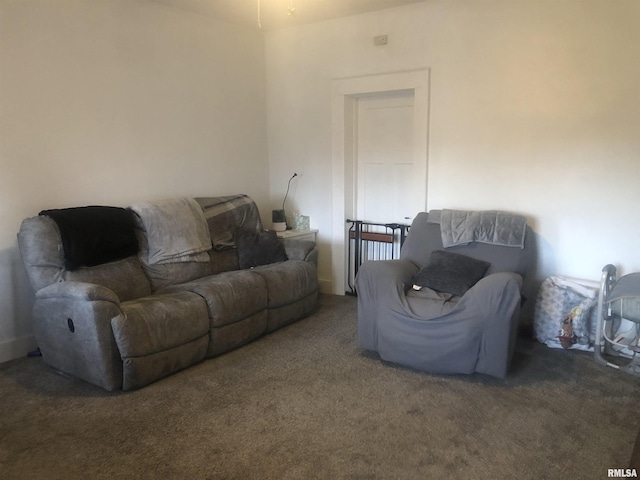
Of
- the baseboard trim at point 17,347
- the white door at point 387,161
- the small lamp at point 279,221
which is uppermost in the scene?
the white door at point 387,161

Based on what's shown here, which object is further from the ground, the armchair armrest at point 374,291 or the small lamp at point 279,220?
the small lamp at point 279,220

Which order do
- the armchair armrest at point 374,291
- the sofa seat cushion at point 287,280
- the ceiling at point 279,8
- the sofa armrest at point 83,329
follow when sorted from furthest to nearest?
the ceiling at point 279,8 → the sofa seat cushion at point 287,280 → the armchair armrest at point 374,291 → the sofa armrest at point 83,329

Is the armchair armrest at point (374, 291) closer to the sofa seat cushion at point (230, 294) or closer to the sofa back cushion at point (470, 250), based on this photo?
the sofa back cushion at point (470, 250)

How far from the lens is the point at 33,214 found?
10.9 feet

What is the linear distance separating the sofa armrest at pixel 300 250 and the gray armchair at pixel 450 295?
0.85 m

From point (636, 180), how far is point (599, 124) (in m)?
0.46

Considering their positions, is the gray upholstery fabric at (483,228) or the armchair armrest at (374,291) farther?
the gray upholstery fabric at (483,228)

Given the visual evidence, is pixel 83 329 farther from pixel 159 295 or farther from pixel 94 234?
pixel 94 234

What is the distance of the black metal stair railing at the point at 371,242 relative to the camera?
4.55 meters

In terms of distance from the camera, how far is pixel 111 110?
373cm

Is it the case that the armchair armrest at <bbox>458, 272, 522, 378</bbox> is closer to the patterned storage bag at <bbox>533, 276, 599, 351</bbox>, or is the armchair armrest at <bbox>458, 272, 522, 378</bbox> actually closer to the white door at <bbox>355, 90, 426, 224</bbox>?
the patterned storage bag at <bbox>533, 276, 599, 351</bbox>

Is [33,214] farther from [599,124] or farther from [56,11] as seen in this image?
[599,124]

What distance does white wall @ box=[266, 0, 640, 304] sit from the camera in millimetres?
3336

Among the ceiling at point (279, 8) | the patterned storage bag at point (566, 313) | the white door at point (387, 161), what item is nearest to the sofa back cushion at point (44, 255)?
the ceiling at point (279, 8)
